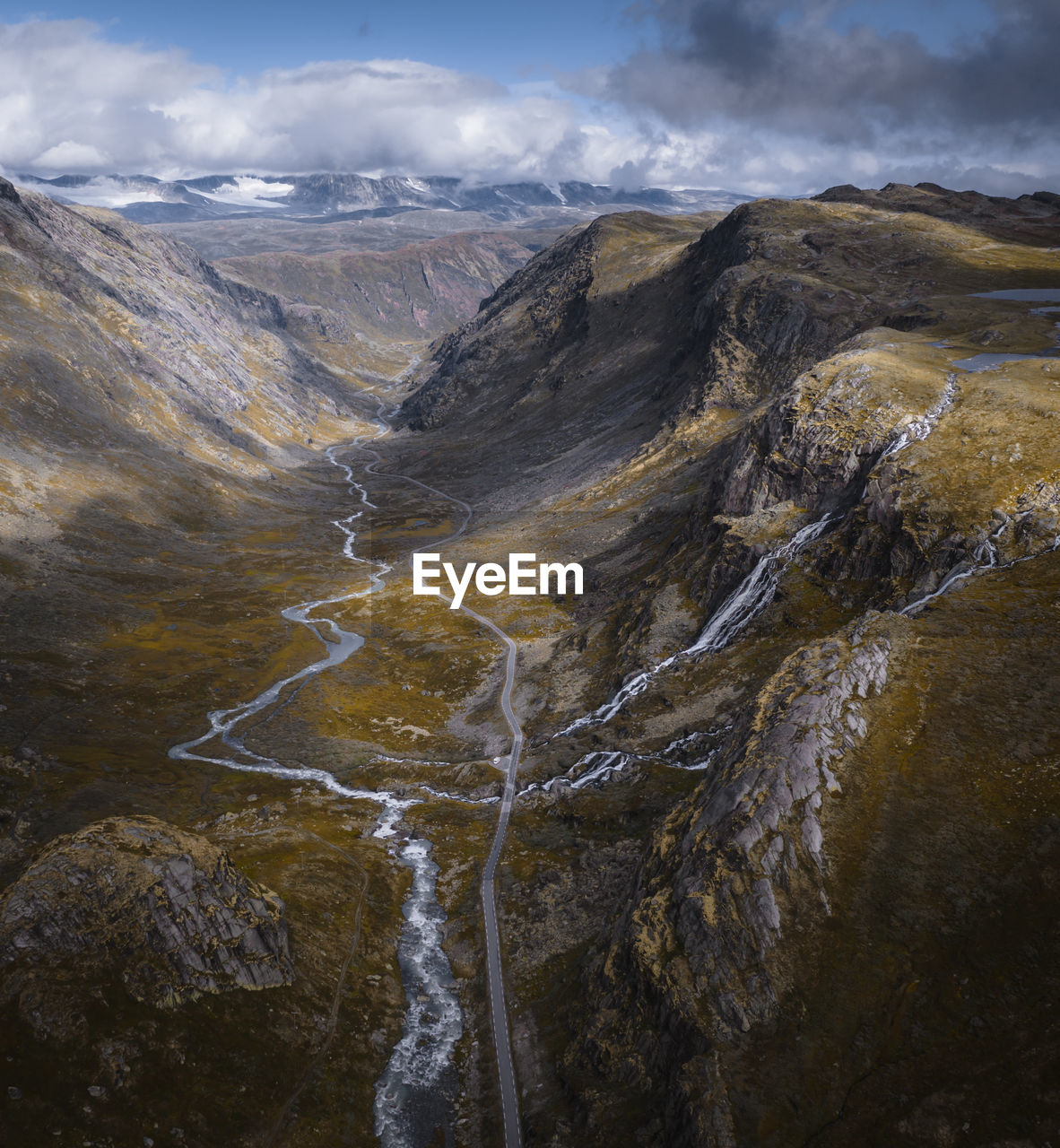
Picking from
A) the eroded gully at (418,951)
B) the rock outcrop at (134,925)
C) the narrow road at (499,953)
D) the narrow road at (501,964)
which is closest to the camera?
the rock outcrop at (134,925)

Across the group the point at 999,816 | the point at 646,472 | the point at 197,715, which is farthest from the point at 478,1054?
the point at 646,472

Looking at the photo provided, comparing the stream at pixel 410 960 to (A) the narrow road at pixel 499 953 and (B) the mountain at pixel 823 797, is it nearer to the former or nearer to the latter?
(A) the narrow road at pixel 499 953

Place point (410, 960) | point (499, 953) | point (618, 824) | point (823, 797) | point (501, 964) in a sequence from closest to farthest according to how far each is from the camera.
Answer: point (823, 797) < point (501, 964) < point (499, 953) < point (410, 960) < point (618, 824)

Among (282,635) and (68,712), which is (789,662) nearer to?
(68,712)

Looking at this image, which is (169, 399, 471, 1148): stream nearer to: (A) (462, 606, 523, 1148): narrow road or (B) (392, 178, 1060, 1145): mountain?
(A) (462, 606, 523, 1148): narrow road

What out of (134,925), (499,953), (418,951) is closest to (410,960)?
(418,951)

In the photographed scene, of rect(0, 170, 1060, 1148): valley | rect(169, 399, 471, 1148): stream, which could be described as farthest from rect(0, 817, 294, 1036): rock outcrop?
rect(169, 399, 471, 1148): stream

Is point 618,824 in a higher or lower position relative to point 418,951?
higher

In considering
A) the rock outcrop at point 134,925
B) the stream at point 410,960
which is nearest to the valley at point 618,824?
the rock outcrop at point 134,925

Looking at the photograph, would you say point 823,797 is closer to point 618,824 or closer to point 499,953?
point 618,824
